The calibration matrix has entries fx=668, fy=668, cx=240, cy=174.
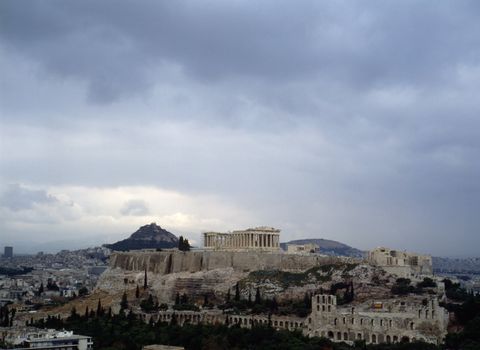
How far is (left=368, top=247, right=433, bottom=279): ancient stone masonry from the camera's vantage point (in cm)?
7162

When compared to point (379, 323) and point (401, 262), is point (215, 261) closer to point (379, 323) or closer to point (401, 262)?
point (401, 262)

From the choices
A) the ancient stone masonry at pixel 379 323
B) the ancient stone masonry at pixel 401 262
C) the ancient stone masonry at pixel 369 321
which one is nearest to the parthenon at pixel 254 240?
the ancient stone masonry at pixel 401 262

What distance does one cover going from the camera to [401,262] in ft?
248

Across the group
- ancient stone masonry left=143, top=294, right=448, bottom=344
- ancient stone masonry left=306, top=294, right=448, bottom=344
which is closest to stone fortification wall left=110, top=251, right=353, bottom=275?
ancient stone masonry left=143, top=294, right=448, bottom=344

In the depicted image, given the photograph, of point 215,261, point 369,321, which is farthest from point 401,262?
point 369,321

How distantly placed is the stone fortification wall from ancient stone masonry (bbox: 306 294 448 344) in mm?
20310

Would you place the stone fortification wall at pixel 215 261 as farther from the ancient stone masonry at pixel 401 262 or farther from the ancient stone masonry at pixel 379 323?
the ancient stone masonry at pixel 379 323

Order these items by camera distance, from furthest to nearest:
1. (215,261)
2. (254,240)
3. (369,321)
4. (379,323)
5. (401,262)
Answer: (254,240) < (215,261) < (401,262) < (369,321) < (379,323)

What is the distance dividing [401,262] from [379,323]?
81.9ft

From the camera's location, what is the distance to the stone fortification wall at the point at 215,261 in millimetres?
77688

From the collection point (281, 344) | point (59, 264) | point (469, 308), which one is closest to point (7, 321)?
→ point (281, 344)

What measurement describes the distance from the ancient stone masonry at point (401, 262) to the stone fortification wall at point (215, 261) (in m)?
4.27

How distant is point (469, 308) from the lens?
177ft

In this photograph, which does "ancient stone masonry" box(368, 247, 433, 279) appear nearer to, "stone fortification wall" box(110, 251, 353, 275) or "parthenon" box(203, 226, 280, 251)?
"stone fortification wall" box(110, 251, 353, 275)
